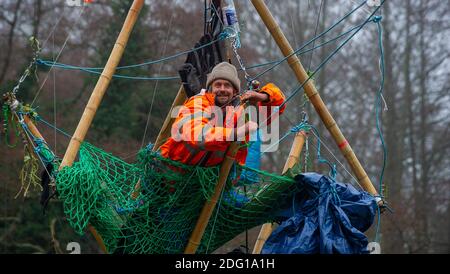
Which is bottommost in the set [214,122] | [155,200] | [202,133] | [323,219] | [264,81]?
[323,219]

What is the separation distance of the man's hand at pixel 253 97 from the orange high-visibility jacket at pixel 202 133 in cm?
5

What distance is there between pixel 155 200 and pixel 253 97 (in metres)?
0.84

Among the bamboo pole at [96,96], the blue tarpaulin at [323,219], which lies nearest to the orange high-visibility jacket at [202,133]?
the blue tarpaulin at [323,219]

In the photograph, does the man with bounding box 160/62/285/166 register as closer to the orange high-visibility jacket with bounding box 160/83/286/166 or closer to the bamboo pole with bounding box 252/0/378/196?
the orange high-visibility jacket with bounding box 160/83/286/166

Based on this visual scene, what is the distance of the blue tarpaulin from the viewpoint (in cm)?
364

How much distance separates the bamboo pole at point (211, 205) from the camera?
3.63 meters

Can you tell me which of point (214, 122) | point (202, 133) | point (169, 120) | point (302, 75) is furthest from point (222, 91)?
point (169, 120)

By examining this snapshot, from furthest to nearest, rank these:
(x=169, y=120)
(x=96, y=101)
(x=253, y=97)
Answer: (x=169, y=120) → (x=96, y=101) → (x=253, y=97)

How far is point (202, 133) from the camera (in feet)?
11.4

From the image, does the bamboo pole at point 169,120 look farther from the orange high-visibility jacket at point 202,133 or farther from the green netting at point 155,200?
the orange high-visibility jacket at point 202,133

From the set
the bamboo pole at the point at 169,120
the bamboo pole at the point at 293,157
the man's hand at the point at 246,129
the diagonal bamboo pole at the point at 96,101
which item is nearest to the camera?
the man's hand at the point at 246,129

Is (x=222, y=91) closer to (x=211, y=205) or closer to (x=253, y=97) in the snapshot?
(x=253, y=97)
